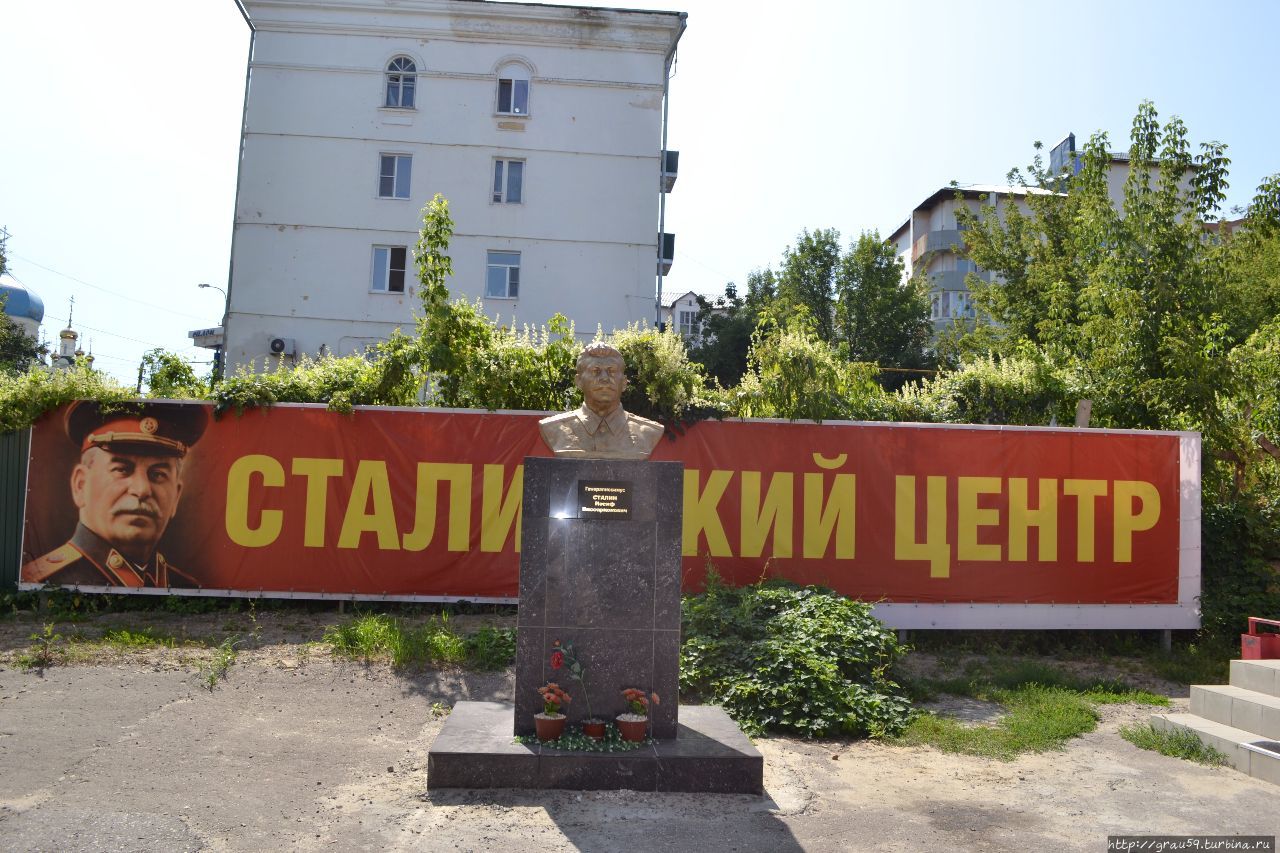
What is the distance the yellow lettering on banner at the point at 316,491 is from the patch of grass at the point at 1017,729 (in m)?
6.91

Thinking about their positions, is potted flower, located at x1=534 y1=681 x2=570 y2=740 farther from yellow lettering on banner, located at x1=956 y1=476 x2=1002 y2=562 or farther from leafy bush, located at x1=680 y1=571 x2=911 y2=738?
yellow lettering on banner, located at x1=956 y1=476 x2=1002 y2=562

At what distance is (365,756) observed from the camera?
22.0ft

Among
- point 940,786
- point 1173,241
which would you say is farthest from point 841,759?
point 1173,241

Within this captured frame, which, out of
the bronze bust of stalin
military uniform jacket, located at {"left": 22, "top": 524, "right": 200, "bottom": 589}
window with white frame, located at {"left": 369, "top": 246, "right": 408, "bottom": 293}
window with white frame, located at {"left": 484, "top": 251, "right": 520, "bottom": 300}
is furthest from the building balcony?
the bronze bust of stalin

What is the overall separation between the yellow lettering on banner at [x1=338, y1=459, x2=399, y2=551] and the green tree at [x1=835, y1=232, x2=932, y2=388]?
101 ft

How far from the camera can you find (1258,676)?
298 inches

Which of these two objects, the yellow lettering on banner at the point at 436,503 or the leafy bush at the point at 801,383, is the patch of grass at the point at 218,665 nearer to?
the yellow lettering on banner at the point at 436,503

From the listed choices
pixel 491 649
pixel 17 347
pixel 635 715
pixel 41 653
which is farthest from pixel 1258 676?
pixel 17 347

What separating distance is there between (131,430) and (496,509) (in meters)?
4.34

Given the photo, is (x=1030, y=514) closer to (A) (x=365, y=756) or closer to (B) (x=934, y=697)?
(B) (x=934, y=697)

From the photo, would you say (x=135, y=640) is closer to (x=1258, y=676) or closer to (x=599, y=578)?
(x=599, y=578)

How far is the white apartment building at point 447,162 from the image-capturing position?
2680cm

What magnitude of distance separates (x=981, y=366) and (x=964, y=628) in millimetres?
3514

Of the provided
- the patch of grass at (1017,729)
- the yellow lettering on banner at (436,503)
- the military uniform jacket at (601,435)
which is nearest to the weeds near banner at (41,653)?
the yellow lettering on banner at (436,503)
